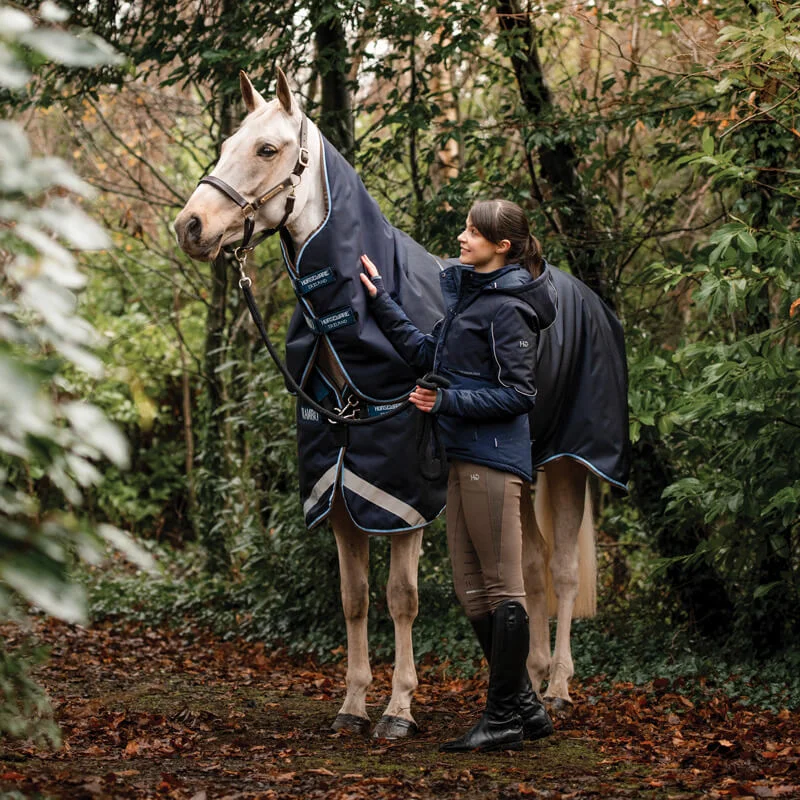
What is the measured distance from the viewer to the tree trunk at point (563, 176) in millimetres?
6180

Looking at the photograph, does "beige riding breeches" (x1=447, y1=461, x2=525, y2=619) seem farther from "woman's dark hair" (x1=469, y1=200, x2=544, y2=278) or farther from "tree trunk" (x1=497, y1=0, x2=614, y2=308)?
"tree trunk" (x1=497, y1=0, x2=614, y2=308)

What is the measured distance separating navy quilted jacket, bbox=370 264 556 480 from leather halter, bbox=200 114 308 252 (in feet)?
2.14

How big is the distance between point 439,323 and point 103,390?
8.74m

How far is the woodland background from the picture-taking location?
72.8 inches

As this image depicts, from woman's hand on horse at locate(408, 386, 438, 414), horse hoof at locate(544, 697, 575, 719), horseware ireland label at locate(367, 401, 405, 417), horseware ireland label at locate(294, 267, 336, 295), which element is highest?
horseware ireland label at locate(294, 267, 336, 295)

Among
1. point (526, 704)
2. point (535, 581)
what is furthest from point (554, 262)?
point (526, 704)

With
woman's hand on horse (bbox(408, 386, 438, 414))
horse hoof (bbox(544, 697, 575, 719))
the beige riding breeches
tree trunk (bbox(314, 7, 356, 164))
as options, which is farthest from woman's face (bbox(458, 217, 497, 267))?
tree trunk (bbox(314, 7, 356, 164))

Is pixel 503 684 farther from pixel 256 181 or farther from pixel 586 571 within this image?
pixel 256 181

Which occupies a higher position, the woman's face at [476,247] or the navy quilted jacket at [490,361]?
the woman's face at [476,247]

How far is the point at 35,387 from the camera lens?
1.52 m

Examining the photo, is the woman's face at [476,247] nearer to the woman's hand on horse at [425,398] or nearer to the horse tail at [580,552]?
the woman's hand on horse at [425,398]

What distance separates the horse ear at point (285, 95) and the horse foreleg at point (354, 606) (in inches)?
58.2

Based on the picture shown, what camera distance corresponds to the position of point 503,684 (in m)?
3.67

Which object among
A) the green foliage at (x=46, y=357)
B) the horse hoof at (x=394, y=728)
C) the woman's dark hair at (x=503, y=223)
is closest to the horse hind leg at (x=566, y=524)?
the horse hoof at (x=394, y=728)
